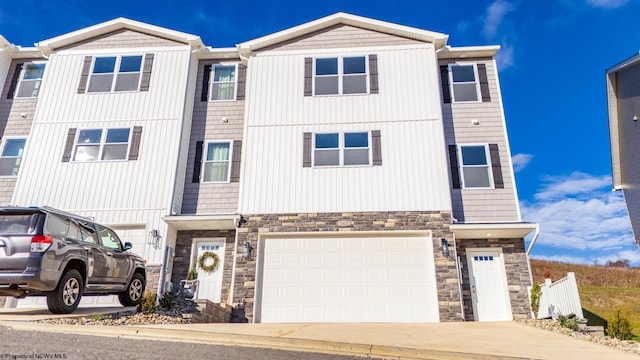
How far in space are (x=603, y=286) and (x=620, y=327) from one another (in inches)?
527

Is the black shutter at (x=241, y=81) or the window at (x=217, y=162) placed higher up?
the black shutter at (x=241, y=81)

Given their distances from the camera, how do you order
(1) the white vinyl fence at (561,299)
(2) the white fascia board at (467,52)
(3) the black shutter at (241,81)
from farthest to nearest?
(3) the black shutter at (241,81) → (2) the white fascia board at (467,52) → (1) the white vinyl fence at (561,299)

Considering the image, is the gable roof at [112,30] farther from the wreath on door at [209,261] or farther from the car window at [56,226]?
the car window at [56,226]

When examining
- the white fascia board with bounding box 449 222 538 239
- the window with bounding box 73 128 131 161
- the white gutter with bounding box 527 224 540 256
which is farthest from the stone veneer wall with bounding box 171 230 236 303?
the white gutter with bounding box 527 224 540 256

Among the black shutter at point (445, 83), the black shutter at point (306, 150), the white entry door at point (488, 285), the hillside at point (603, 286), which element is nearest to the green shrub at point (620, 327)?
the white entry door at point (488, 285)

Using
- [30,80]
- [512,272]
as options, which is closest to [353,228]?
[512,272]

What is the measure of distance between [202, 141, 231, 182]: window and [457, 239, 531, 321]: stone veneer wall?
7690 mm

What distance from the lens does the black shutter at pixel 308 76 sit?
13.6 m

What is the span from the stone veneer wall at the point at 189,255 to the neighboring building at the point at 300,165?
0.16 ft

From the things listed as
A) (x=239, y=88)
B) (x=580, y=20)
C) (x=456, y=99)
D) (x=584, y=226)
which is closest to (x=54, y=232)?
(x=239, y=88)

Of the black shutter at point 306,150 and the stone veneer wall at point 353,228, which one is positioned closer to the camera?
the stone veneer wall at point 353,228

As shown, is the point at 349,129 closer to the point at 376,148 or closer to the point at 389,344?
the point at 376,148

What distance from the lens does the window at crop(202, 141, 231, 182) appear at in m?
13.4

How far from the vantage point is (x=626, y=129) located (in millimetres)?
15461
